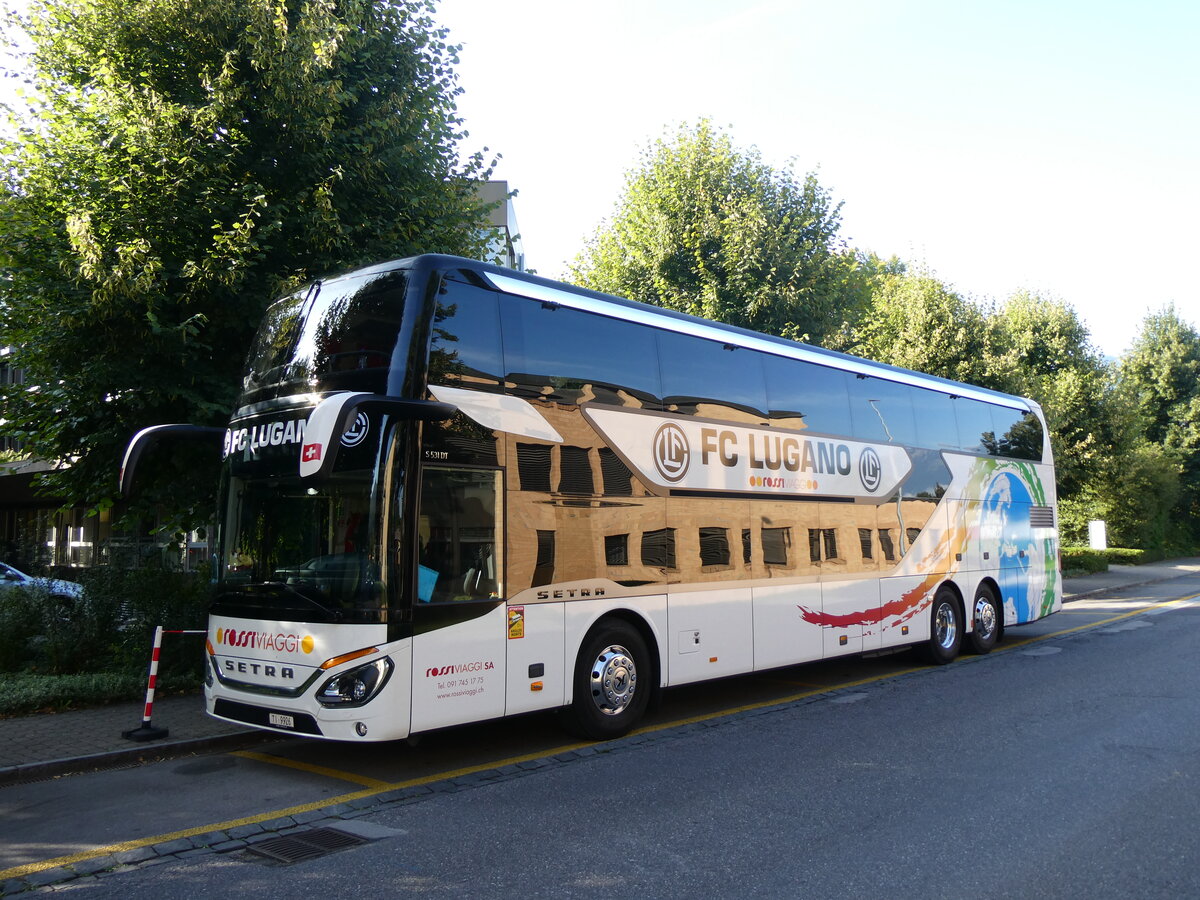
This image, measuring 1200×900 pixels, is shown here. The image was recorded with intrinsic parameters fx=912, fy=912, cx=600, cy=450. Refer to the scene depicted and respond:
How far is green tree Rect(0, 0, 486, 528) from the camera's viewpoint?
33.3ft

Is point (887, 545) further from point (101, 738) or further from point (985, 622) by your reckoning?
point (101, 738)

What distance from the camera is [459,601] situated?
701 centimetres

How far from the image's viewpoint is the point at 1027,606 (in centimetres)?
1551

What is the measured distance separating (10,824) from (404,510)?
3.27 m

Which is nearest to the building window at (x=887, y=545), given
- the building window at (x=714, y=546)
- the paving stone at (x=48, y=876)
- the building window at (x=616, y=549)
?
the building window at (x=714, y=546)

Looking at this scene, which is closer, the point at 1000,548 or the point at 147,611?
the point at 147,611

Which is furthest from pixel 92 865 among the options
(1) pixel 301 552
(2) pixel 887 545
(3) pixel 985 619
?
(3) pixel 985 619

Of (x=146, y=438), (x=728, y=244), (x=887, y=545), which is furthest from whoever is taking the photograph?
(x=728, y=244)

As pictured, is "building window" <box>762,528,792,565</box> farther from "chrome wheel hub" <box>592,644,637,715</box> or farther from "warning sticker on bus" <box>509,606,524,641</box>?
"warning sticker on bus" <box>509,606,524,641</box>

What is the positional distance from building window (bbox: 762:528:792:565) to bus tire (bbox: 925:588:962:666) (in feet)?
12.4

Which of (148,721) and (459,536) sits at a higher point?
(459,536)

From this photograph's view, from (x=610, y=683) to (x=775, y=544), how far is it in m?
2.92

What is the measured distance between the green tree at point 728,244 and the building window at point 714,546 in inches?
468

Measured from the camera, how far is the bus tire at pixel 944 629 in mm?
12969
